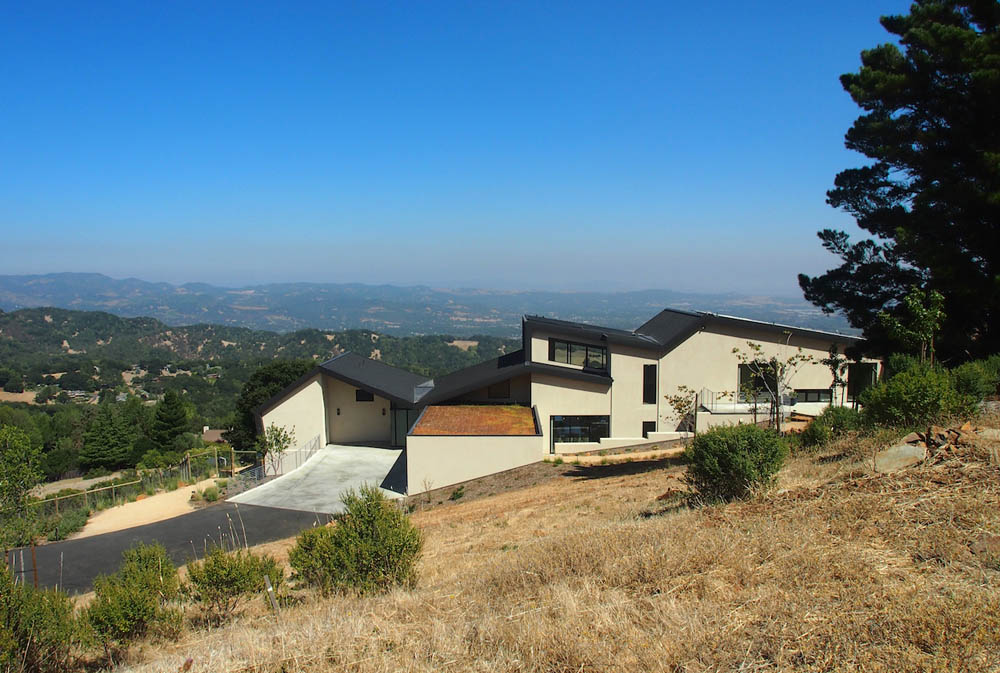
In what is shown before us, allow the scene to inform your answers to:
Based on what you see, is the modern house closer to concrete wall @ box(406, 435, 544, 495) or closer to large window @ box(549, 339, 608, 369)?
large window @ box(549, 339, 608, 369)

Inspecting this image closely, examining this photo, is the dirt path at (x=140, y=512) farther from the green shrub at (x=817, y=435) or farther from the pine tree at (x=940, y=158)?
the pine tree at (x=940, y=158)

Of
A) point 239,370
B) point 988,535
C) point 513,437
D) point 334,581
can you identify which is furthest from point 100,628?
point 239,370

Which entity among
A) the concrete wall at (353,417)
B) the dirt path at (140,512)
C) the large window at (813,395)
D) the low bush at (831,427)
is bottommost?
the dirt path at (140,512)

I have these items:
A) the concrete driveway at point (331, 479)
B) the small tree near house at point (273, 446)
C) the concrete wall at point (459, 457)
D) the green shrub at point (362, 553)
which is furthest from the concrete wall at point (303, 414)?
the green shrub at point (362, 553)

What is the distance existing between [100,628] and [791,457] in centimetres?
1318

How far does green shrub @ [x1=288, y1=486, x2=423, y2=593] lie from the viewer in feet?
27.9

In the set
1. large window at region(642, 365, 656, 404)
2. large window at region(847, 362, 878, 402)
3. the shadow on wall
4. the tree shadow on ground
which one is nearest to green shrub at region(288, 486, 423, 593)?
the tree shadow on ground

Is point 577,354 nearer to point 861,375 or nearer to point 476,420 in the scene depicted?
point 476,420

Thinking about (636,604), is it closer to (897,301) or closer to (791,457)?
(791,457)

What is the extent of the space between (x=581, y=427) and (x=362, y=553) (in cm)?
1953

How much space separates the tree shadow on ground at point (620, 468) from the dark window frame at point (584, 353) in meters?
6.62

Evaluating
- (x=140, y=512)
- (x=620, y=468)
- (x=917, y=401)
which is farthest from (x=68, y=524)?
(x=917, y=401)

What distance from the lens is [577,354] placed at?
28.5 m

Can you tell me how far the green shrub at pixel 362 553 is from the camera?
8.51 metres
